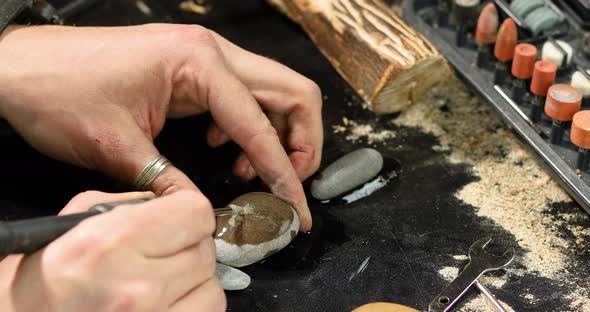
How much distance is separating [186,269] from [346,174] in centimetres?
51

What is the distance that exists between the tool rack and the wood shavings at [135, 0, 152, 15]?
669mm

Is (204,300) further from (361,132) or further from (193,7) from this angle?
(193,7)

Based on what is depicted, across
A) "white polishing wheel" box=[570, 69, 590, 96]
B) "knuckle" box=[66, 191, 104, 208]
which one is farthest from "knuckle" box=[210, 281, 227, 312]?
"white polishing wheel" box=[570, 69, 590, 96]

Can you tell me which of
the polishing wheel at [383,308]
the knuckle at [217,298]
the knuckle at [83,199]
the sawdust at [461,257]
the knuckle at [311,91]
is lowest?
the sawdust at [461,257]

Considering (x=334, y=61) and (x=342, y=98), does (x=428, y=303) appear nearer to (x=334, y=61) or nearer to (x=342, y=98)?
(x=342, y=98)

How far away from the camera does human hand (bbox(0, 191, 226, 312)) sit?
0.89m

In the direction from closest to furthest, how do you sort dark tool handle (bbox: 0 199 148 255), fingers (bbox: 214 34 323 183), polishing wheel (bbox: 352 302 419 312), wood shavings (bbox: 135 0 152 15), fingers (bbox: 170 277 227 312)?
1. dark tool handle (bbox: 0 199 148 255)
2. fingers (bbox: 170 277 227 312)
3. polishing wheel (bbox: 352 302 419 312)
4. fingers (bbox: 214 34 323 183)
5. wood shavings (bbox: 135 0 152 15)

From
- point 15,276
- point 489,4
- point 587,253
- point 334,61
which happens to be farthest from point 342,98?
point 15,276

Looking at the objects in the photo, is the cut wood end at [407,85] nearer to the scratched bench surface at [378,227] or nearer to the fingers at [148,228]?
the scratched bench surface at [378,227]

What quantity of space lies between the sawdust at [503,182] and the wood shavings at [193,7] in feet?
2.12

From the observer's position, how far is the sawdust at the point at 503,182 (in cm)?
126

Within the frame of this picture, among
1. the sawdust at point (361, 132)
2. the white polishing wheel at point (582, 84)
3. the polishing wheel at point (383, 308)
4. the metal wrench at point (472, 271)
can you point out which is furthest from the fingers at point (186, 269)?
the white polishing wheel at point (582, 84)

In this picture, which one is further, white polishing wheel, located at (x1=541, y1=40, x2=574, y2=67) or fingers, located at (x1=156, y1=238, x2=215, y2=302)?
white polishing wheel, located at (x1=541, y1=40, x2=574, y2=67)

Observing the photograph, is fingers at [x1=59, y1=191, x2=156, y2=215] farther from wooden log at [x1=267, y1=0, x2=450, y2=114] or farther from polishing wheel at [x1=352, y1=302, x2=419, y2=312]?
wooden log at [x1=267, y1=0, x2=450, y2=114]
